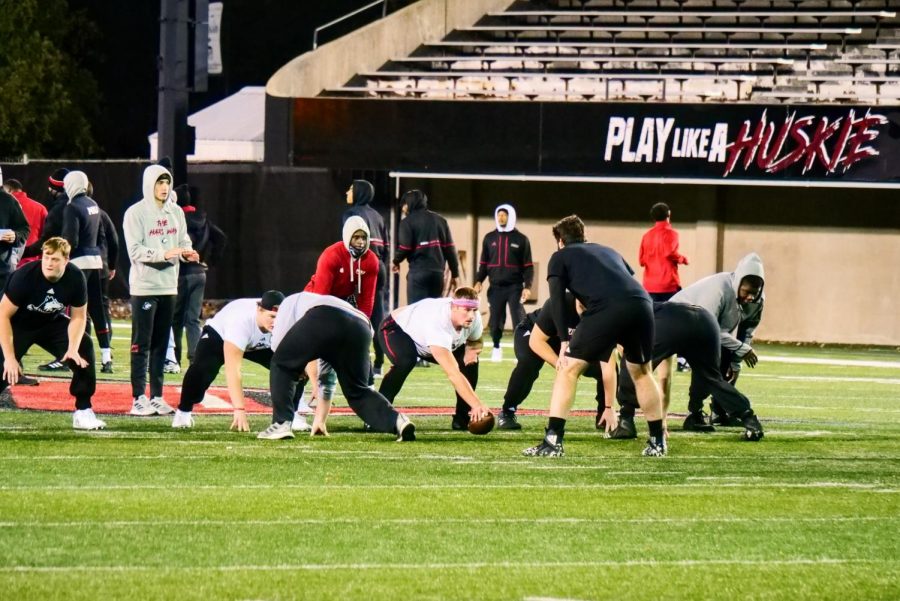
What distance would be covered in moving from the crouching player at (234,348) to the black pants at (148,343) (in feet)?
2.93

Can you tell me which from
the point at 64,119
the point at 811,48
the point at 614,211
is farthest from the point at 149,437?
the point at 64,119

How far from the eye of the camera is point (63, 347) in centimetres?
1236

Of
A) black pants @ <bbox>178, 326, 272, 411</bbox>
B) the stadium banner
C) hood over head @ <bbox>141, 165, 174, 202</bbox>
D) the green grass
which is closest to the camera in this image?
the green grass

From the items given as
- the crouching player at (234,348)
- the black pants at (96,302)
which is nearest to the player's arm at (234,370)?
the crouching player at (234,348)

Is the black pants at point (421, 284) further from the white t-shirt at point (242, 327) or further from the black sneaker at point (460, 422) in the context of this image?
the white t-shirt at point (242, 327)

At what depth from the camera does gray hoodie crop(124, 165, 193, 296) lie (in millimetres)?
13312

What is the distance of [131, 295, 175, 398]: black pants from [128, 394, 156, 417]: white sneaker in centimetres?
5

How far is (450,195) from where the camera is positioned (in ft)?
92.6

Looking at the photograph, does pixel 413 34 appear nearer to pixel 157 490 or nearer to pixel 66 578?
pixel 157 490

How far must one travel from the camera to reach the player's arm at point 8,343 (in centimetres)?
1127

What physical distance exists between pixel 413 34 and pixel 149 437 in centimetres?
1914

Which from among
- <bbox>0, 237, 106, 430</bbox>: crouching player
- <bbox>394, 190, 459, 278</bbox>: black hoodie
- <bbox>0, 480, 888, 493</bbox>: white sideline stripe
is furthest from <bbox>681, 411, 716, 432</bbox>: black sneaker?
<bbox>394, 190, 459, 278</bbox>: black hoodie

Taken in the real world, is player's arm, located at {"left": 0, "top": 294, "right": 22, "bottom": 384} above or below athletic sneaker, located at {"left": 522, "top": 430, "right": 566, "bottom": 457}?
above

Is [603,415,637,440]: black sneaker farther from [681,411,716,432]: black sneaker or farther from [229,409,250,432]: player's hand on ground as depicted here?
[229,409,250,432]: player's hand on ground
